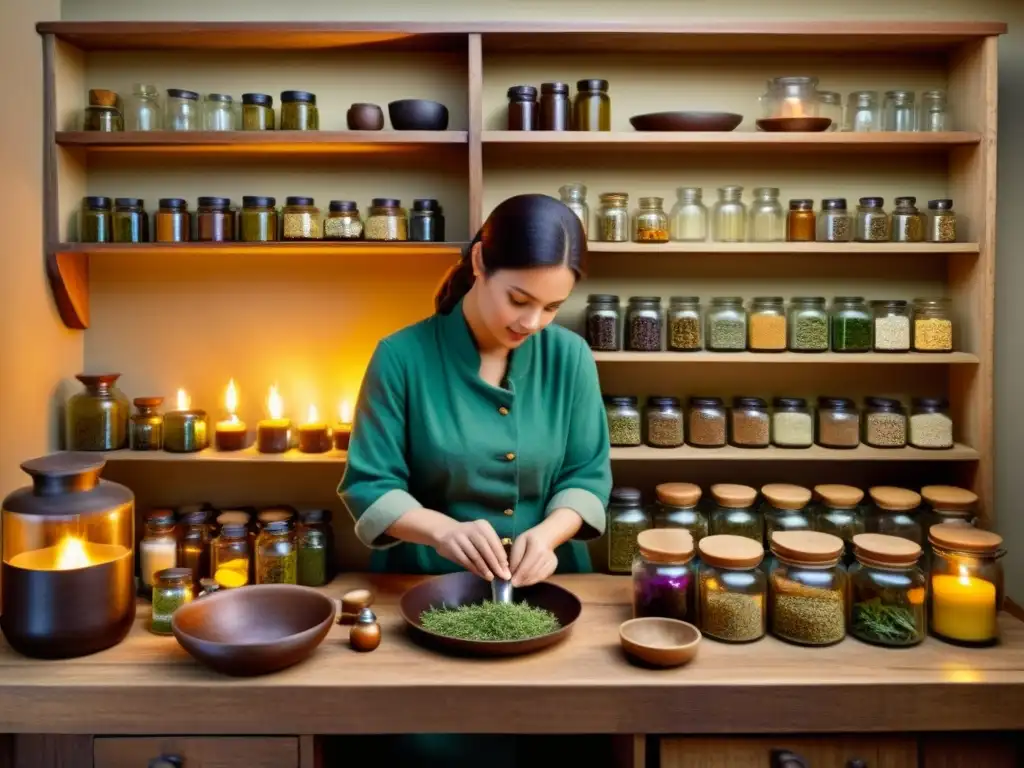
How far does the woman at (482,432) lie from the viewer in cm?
177

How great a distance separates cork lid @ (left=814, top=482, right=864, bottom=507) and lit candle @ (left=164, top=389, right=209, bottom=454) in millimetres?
1691

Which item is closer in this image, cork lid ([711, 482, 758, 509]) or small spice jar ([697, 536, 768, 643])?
small spice jar ([697, 536, 768, 643])

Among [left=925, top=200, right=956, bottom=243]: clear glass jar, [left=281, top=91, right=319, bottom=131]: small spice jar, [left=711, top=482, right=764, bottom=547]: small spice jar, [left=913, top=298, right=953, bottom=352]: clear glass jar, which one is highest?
[left=281, top=91, right=319, bottom=131]: small spice jar

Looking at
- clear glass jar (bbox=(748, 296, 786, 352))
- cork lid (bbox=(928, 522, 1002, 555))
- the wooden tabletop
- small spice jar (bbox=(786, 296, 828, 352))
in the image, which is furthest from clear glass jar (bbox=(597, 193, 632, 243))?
the wooden tabletop

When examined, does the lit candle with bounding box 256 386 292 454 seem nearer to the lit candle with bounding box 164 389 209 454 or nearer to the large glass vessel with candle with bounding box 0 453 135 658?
the lit candle with bounding box 164 389 209 454

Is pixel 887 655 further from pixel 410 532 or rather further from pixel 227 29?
pixel 227 29

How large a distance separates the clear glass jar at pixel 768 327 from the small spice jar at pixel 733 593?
0.74 metres

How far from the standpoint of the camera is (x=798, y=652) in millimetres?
1692

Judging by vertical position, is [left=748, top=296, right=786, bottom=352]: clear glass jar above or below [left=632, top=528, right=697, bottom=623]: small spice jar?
above

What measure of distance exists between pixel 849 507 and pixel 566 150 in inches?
48.9

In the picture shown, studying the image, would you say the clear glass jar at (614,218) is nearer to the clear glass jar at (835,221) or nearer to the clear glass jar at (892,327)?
the clear glass jar at (835,221)

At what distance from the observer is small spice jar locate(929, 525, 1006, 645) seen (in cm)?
174

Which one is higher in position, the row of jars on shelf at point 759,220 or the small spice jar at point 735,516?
the row of jars on shelf at point 759,220

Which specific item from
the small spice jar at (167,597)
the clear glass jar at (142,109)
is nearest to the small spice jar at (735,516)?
the small spice jar at (167,597)
